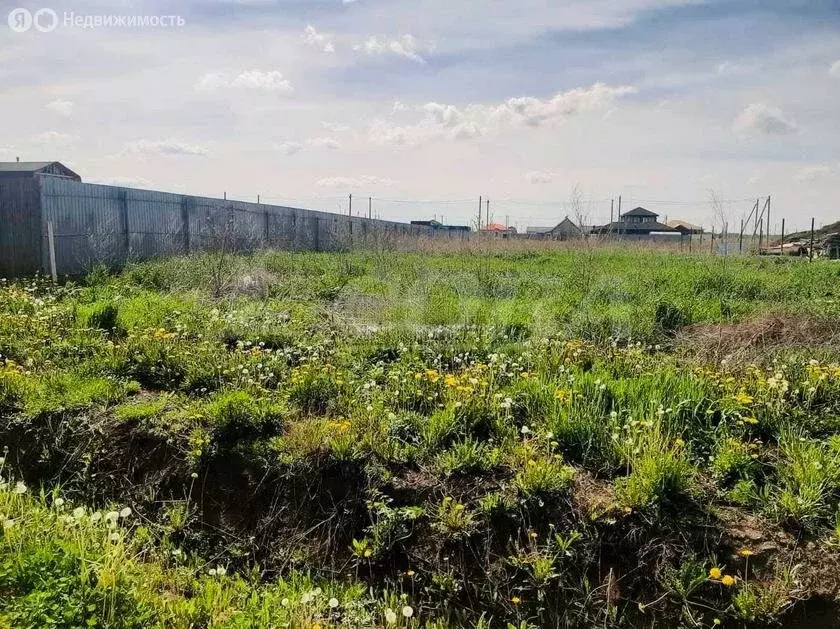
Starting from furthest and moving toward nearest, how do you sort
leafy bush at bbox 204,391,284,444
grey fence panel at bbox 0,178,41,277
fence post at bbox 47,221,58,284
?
grey fence panel at bbox 0,178,41,277, fence post at bbox 47,221,58,284, leafy bush at bbox 204,391,284,444

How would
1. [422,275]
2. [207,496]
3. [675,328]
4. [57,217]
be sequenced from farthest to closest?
[57,217]
[422,275]
[675,328]
[207,496]

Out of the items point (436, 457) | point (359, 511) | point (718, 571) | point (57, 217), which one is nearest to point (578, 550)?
point (718, 571)

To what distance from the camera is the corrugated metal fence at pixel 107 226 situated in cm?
1248

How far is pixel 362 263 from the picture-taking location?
1327 cm

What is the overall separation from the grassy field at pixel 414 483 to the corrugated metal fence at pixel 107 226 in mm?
5634

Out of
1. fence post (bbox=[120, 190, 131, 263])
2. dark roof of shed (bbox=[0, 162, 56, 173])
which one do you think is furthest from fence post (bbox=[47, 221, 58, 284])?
dark roof of shed (bbox=[0, 162, 56, 173])

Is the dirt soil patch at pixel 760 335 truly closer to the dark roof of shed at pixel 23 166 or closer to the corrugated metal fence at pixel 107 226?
the corrugated metal fence at pixel 107 226

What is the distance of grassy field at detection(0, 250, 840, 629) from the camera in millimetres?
3066

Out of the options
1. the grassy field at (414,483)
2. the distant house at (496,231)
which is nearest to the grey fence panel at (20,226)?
the grassy field at (414,483)

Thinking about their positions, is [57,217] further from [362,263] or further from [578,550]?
[578,550]

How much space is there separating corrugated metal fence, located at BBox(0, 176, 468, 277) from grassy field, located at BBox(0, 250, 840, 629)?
18.5 ft

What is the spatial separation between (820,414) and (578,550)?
2.12m

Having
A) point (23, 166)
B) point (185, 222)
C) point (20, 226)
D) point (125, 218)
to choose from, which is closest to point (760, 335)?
point (20, 226)

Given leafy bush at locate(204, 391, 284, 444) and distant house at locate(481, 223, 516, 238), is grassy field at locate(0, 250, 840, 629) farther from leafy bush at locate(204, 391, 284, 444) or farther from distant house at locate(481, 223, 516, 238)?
distant house at locate(481, 223, 516, 238)
